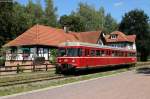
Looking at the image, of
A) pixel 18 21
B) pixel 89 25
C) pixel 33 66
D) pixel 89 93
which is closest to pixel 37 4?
pixel 89 25

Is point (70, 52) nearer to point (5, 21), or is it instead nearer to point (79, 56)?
point (79, 56)

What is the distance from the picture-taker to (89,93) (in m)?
16.9

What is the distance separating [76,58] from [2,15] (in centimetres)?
4119

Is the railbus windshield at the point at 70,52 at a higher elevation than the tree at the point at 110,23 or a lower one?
lower

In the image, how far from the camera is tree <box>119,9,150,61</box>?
293 feet

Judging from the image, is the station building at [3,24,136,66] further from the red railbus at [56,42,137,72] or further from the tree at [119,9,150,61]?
the tree at [119,9,150,61]

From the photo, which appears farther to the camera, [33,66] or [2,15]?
[2,15]

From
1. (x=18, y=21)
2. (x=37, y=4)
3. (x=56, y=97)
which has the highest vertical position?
(x=37, y=4)

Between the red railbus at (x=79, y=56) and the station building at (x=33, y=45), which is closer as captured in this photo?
the red railbus at (x=79, y=56)

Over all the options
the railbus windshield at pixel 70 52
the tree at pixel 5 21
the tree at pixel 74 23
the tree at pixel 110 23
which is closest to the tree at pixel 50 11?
the tree at pixel 74 23

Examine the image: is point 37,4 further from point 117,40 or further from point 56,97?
point 56,97

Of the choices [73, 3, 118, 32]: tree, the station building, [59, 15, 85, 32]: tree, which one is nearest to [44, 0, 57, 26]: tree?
[59, 15, 85, 32]: tree

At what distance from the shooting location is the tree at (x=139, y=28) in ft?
293

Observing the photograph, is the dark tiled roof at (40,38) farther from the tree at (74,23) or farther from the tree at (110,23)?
the tree at (110,23)
